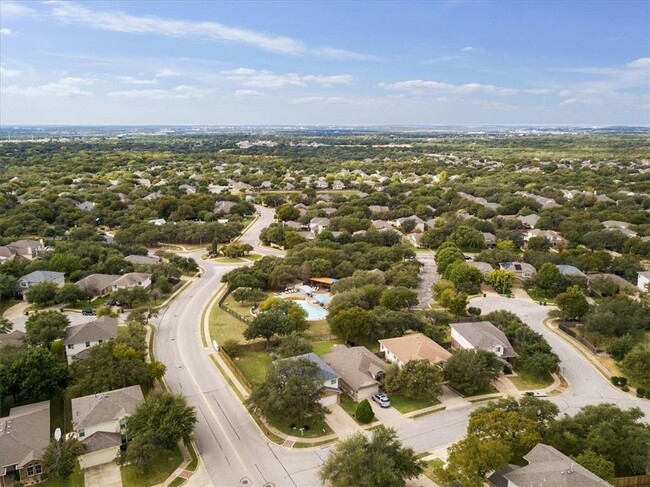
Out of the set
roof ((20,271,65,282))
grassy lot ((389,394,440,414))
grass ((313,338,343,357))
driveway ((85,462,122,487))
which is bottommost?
grass ((313,338,343,357))

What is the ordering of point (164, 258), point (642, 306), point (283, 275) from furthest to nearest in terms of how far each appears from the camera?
point (164, 258) < point (283, 275) < point (642, 306)

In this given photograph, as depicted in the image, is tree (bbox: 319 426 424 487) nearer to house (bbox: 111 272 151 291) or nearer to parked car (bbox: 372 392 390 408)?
parked car (bbox: 372 392 390 408)

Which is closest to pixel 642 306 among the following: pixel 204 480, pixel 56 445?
pixel 204 480

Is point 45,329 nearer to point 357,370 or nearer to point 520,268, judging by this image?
point 357,370

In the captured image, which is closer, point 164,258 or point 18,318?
point 18,318

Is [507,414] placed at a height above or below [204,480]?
above

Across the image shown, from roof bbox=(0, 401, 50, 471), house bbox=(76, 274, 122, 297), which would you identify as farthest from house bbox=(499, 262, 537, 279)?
roof bbox=(0, 401, 50, 471)

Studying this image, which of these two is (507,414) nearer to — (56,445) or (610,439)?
(610,439)
